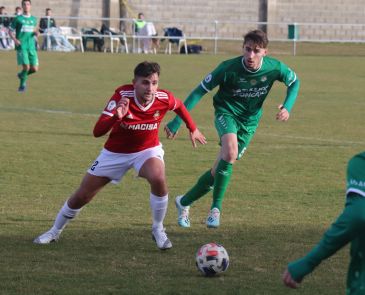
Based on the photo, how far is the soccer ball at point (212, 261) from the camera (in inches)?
277

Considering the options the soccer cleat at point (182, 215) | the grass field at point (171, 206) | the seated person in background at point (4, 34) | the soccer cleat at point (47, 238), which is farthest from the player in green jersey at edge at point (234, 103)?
the seated person in background at point (4, 34)

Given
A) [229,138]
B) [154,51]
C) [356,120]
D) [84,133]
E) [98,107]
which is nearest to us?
[229,138]

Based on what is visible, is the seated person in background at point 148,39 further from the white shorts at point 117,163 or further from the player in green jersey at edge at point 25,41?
the white shorts at point 117,163

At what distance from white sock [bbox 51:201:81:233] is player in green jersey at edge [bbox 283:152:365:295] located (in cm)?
386

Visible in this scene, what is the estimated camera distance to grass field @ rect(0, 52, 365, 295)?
23.0 ft

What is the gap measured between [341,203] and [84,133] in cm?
725

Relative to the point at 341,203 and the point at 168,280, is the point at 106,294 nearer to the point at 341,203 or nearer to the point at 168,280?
the point at 168,280

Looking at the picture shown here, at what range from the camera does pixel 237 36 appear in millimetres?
49156

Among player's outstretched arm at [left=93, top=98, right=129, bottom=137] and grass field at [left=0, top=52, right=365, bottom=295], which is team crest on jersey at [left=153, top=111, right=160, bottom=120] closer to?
player's outstretched arm at [left=93, top=98, right=129, bottom=137]

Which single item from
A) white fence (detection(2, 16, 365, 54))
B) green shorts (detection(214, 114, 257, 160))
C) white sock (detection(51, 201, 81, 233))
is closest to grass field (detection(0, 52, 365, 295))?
white sock (detection(51, 201, 81, 233))

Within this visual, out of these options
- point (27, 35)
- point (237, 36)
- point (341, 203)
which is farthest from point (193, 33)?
point (341, 203)

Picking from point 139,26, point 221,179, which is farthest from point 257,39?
point 139,26

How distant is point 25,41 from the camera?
976 inches

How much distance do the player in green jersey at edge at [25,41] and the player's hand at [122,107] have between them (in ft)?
55.7
